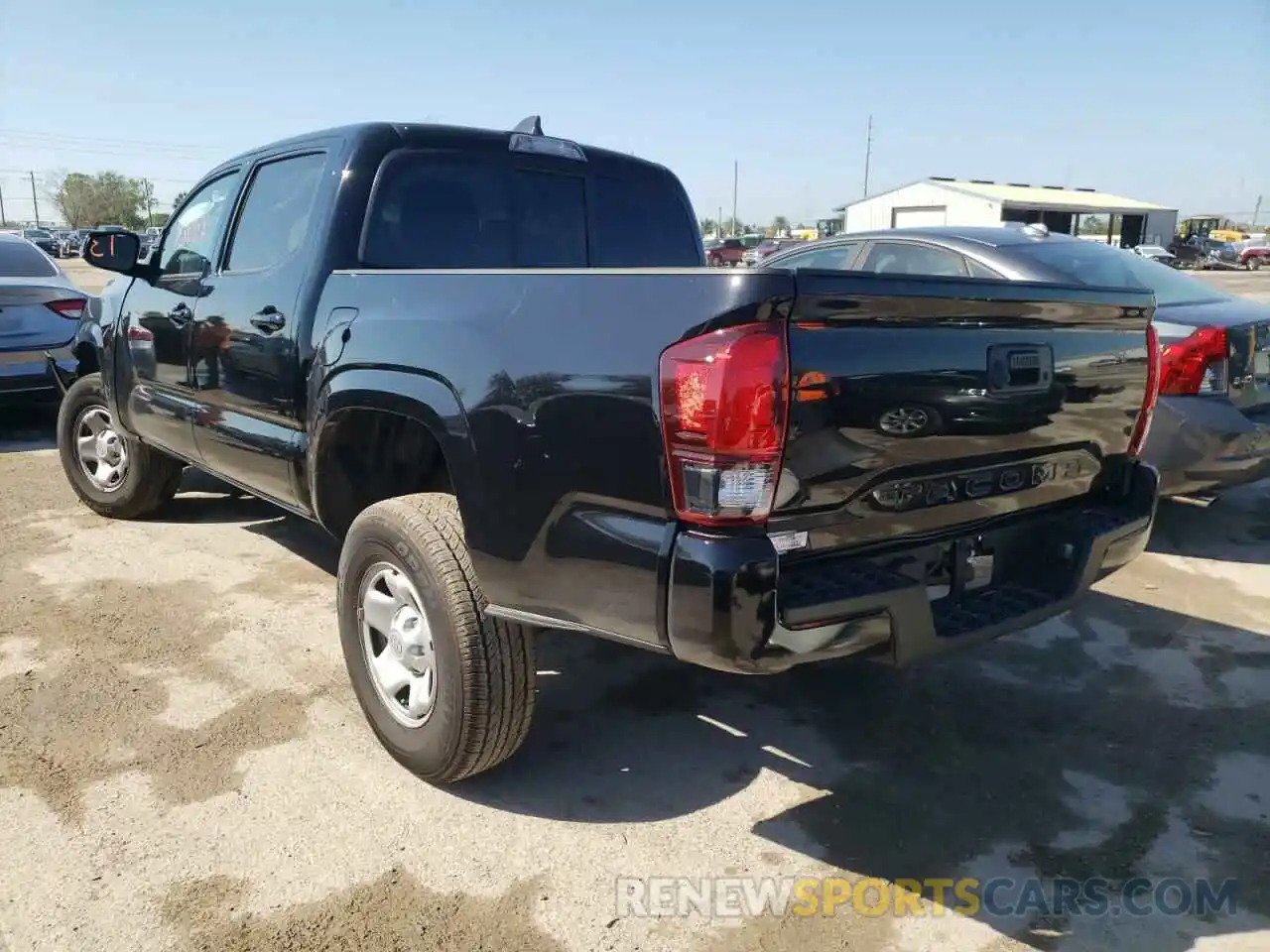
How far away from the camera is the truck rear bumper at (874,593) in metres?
2.02

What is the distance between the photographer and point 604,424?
7.17 feet

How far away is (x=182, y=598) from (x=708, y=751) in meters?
2.61

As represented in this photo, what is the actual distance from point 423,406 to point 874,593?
1.32 m

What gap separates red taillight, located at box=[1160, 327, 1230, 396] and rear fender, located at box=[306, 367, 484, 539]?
384 centimetres

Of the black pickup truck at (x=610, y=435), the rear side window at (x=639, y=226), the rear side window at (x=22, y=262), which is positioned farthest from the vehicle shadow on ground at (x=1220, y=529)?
the rear side window at (x=22, y=262)

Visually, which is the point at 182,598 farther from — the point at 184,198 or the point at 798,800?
the point at 798,800

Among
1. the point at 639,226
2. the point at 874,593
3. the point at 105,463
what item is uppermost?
the point at 639,226

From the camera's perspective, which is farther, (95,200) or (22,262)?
(95,200)

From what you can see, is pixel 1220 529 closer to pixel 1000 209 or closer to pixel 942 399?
pixel 942 399

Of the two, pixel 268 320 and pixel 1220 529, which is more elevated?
pixel 268 320

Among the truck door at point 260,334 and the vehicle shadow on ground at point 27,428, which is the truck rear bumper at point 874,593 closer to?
the truck door at point 260,334

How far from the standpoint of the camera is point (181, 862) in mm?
2496

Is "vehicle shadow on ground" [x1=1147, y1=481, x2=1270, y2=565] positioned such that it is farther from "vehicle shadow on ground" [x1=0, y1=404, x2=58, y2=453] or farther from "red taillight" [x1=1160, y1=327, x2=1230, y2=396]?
"vehicle shadow on ground" [x1=0, y1=404, x2=58, y2=453]

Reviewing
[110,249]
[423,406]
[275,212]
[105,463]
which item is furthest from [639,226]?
[105,463]
